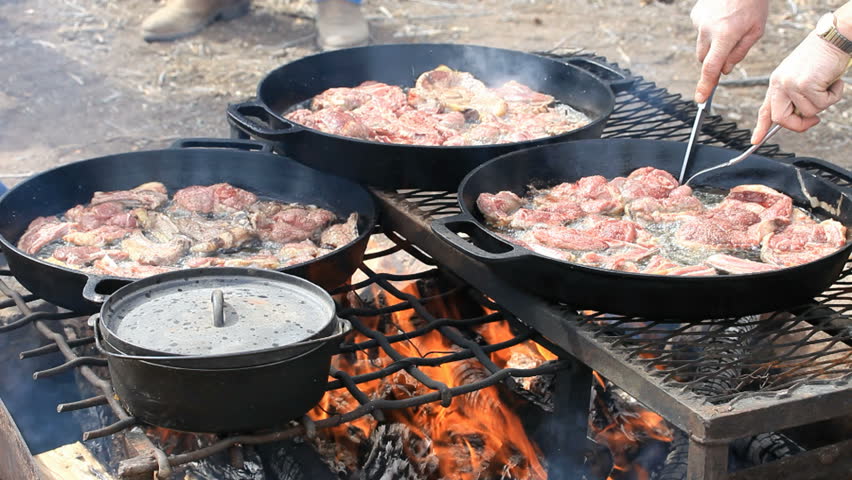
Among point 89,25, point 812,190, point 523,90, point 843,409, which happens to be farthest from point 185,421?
point 89,25

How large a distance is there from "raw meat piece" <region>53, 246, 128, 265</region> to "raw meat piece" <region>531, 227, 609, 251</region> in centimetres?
148

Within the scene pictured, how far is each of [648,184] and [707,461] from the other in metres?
1.33

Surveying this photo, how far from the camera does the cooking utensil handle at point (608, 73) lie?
401cm

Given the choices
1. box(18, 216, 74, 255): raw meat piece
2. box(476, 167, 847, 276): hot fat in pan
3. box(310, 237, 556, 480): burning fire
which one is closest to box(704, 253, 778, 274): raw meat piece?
box(476, 167, 847, 276): hot fat in pan

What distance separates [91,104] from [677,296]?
6512mm

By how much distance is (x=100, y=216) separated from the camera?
3285 millimetres

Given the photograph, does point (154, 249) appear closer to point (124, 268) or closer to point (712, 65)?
point (124, 268)

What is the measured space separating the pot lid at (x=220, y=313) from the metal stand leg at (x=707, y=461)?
0.98 m

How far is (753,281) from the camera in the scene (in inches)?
90.3

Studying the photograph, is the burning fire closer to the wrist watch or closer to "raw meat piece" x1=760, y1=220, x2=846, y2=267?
"raw meat piece" x1=760, y1=220, x2=846, y2=267

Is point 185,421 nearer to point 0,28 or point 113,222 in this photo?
point 113,222

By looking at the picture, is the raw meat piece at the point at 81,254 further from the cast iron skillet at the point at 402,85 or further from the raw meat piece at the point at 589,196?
the raw meat piece at the point at 589,196

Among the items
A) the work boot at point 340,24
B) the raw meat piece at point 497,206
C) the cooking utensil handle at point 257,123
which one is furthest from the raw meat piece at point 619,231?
the work boot at point 340,24

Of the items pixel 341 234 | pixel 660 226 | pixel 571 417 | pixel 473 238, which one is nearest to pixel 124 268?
→ pixel 341 234
